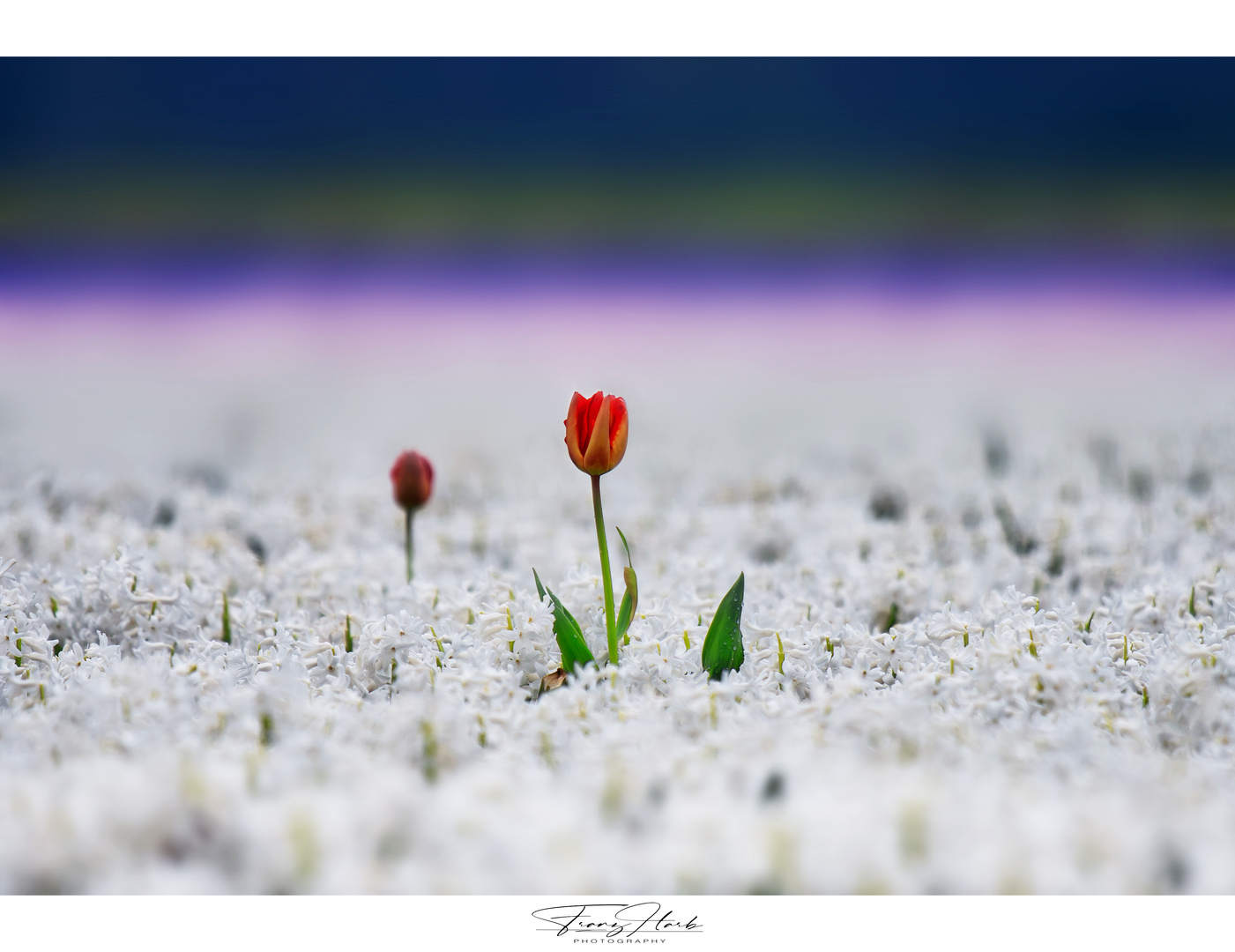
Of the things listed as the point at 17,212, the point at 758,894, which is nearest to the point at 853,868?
the point at 758,894

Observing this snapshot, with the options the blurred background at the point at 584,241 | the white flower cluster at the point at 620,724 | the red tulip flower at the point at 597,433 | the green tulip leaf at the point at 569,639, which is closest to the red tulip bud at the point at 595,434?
the red tulip flower at the point at 597,433

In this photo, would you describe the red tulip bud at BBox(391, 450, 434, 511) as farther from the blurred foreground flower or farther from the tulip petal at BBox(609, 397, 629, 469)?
the tulip petal at BBox(609, 397, 629, 469)

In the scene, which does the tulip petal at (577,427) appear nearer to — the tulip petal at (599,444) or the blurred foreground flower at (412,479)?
the tulip petal at (599,444)

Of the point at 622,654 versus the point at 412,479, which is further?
the point at 412,479

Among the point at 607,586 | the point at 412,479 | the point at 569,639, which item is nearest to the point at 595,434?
the point at 607,586

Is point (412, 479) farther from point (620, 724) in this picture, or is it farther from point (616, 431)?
point (620, 724)
